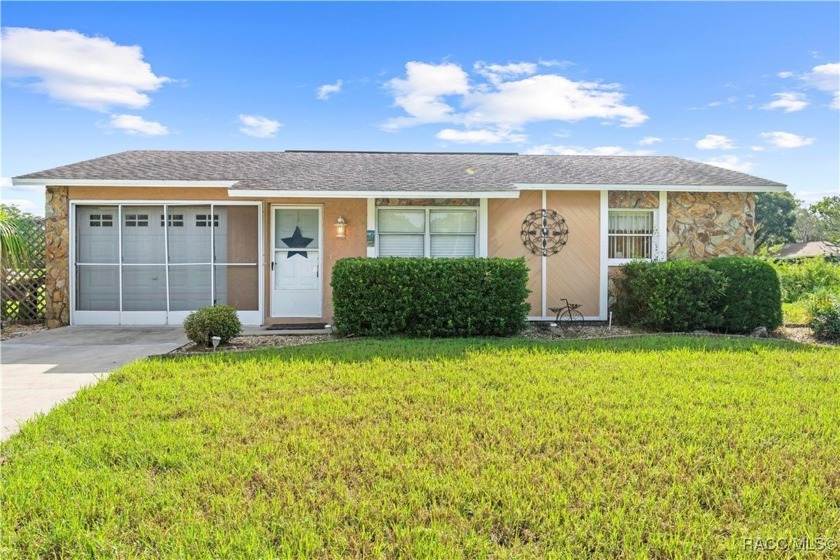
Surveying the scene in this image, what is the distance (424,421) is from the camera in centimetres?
381

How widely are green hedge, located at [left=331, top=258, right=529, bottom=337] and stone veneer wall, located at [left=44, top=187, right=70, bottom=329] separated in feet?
20.3

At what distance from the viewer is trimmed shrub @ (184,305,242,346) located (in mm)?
6926

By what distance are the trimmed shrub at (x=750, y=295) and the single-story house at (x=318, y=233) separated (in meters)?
1.73

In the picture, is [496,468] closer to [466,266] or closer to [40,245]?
[466,266]

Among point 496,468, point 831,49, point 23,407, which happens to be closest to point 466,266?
point 496,468

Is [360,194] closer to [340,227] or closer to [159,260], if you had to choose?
[340,227]

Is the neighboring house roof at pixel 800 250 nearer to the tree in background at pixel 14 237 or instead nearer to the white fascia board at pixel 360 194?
the white fascia board at pixel 360 194

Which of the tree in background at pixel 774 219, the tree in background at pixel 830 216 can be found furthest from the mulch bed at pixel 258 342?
the tree in background at pixel 774 219

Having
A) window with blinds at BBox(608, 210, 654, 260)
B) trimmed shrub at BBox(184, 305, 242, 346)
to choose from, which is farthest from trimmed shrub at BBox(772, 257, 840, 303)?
trimmed shrub at BBox(184, 305, 242, 346)

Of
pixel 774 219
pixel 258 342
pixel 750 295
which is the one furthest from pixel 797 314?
pixel 774 219

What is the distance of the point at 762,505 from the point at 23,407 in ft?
20.4

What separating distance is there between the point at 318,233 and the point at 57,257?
544 cm

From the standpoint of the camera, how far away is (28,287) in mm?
9656

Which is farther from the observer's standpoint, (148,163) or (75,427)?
(148,163)
